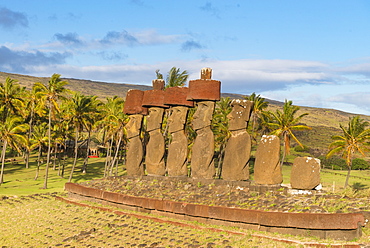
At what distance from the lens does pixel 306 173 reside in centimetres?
1477

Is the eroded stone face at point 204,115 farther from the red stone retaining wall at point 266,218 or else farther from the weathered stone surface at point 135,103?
the weathered stone surface at point 135,103

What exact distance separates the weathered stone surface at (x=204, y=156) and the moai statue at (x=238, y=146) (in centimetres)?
118

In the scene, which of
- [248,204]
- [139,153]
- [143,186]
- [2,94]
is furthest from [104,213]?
[2,94]

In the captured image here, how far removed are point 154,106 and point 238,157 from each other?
6.68 m

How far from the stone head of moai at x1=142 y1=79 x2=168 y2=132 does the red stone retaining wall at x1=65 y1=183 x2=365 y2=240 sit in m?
4.78

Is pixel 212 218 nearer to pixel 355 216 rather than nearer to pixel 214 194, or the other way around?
pixel 214 194

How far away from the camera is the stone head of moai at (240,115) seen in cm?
1711

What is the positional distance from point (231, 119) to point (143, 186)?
5628mm

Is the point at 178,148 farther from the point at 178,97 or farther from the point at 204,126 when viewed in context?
the point at 178,97

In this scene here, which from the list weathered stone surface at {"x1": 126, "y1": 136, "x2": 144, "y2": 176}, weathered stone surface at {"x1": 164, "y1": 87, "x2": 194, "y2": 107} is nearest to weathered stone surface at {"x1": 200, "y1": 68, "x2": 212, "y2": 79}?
weathered stone surface at {"x1": 164, "y1": 87, "x2": 194, "y2": 107}

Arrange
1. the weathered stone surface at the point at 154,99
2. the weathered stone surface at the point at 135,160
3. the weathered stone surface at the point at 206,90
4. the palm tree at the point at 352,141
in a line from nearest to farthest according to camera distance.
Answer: the weathered stone surface at the point at 206,90
the weathered stone surface at the point at 154,99
the weathered stone surface at the point at 135,160
the palm tree at the point at 352,141

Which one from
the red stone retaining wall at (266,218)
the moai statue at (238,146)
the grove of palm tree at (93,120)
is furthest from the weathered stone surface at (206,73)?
the grove of palm tree at (93,120)

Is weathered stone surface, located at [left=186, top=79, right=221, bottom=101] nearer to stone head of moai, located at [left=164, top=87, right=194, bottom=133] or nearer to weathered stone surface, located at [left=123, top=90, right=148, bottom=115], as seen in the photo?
stone head of moai, located at [left=164, top=87, right=194, bottom=133]

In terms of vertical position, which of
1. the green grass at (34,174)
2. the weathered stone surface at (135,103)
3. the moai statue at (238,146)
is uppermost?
the weathered stone surface at (135,103)
